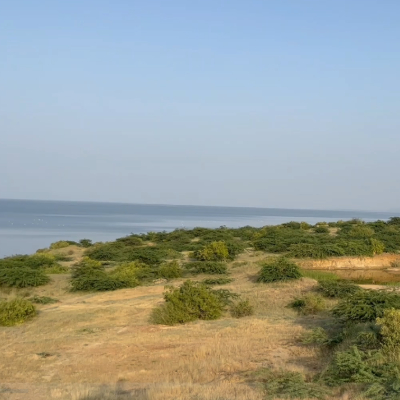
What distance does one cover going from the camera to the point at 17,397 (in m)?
8.68

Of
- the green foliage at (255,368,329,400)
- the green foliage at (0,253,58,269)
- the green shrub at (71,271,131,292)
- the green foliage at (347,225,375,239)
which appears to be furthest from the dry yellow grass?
the green foliage at (347,225,375,239)

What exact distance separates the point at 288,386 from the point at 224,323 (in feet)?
20.1

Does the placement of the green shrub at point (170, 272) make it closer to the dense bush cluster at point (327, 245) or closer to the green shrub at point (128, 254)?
the green shrub at point (128, 254)

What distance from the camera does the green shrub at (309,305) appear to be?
53.2ft

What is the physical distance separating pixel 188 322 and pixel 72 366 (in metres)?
4.71

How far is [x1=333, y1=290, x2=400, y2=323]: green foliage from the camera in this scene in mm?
12547

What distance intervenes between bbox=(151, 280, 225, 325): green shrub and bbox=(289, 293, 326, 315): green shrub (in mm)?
2551

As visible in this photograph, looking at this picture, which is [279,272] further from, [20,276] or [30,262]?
[30,262]

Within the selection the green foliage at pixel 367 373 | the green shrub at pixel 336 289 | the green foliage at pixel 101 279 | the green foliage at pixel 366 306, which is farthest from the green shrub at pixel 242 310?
the green foliage at pixel 101 279

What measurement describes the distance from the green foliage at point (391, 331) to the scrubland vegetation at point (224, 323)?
0.03 metres

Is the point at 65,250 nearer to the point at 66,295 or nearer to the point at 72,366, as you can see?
the point at 66,295

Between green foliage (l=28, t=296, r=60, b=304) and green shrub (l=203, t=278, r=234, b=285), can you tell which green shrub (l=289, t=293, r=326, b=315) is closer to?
green shrub (l=203, t=278, r=234, b=285)

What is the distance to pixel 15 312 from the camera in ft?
55.3

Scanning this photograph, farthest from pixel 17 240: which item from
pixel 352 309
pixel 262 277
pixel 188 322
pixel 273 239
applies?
pixel 352 309
